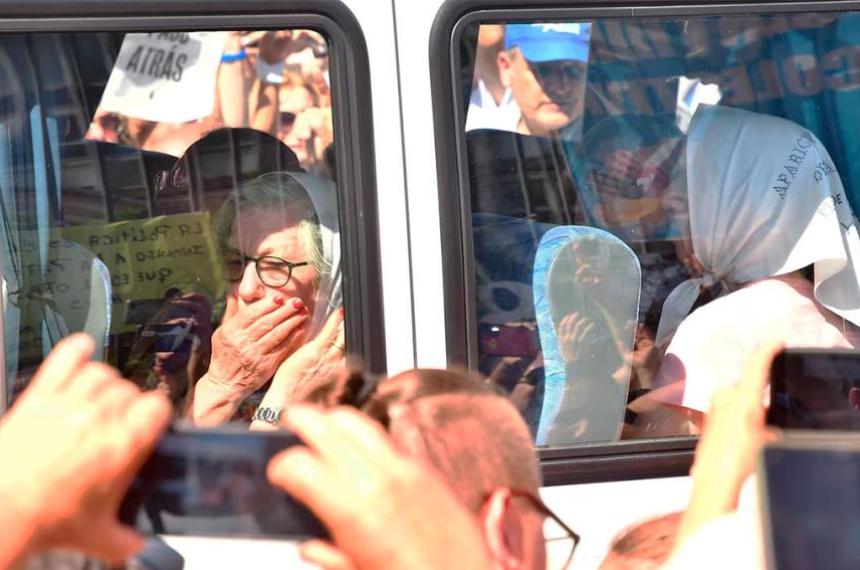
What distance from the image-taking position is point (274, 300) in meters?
2.44

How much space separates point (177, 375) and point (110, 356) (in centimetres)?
14

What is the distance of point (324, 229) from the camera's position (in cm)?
240

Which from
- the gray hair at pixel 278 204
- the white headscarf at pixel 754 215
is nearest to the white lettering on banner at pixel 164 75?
the gray hair at pixel 278 204

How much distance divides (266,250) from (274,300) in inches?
4.0

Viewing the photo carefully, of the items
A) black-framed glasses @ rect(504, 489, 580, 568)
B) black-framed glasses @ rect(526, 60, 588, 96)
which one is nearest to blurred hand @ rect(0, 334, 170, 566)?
black-framed glasses @ rect(504, 489, 580, 568)

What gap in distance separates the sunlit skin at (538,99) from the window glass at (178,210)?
15.9 inches

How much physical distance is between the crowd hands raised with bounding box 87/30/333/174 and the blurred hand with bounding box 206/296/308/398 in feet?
0.98

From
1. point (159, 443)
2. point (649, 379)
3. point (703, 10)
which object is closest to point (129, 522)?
point (159, 443)

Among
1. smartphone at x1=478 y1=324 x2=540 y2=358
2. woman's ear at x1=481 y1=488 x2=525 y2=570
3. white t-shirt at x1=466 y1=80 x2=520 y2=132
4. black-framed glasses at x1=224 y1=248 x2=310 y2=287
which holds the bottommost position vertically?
woman's ear at x1=481 y1=488 x2=525 y2=570

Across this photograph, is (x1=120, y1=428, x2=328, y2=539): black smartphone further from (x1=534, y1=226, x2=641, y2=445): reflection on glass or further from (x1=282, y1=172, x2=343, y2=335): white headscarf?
(x1=534, y1=226, x2=641, y2=445): reflection on glass

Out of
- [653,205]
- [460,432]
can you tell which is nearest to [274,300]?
[653,205]

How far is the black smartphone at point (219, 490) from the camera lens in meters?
1.16

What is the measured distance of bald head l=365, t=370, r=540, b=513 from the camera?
49.3 inches

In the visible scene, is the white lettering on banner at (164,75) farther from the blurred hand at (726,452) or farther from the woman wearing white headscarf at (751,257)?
the blurred hand at (726,452)
